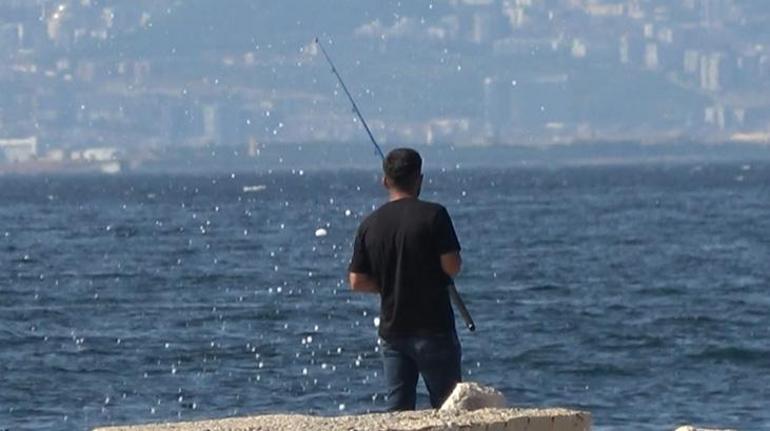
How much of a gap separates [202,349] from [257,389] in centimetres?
395

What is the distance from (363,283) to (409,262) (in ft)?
0.79

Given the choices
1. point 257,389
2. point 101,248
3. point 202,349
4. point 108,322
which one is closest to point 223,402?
point 257,389

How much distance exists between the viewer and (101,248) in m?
51.4

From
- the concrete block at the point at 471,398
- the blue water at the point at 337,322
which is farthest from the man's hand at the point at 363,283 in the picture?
the blue water at the point at 337,322

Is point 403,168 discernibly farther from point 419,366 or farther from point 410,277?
point 419,366

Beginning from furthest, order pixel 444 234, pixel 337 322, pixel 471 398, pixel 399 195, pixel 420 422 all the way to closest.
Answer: pixel 337 322, pixel 399 195, pixel 444 234, pixel 471 398, pixel 420 422

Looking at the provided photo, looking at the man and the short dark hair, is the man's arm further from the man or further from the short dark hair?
the short dark hair

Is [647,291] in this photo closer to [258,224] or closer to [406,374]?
[406,374]

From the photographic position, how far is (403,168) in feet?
34.3

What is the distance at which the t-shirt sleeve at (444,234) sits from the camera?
10.4 metres

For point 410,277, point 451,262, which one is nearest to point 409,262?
point 410,277

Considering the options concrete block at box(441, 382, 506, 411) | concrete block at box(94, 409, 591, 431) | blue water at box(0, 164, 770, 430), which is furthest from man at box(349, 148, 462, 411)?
blue water at box(0, 164, 770, 430)

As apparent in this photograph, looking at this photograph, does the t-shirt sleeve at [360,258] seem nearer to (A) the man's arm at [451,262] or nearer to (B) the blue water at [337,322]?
(A) the man's arm at [451,262]

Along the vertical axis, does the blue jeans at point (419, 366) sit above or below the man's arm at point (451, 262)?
below
